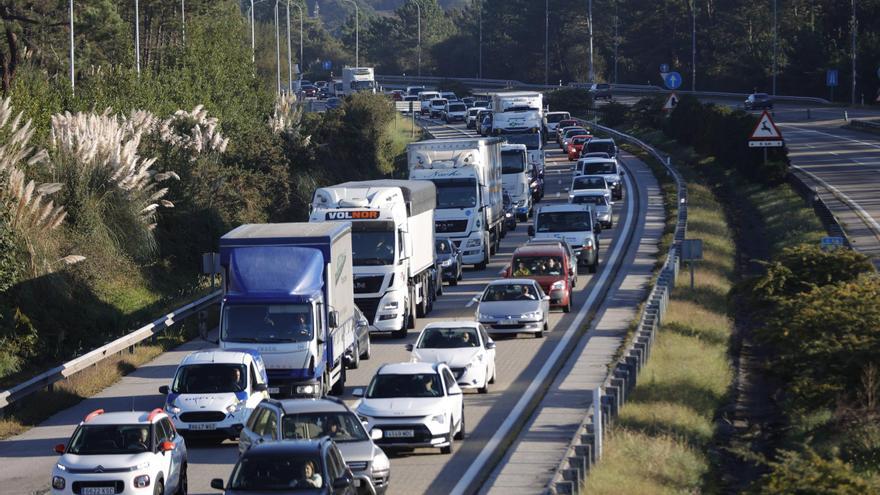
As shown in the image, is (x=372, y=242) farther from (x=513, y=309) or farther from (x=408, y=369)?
(x=408, y=369)

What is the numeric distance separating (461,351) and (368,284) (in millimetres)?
6969

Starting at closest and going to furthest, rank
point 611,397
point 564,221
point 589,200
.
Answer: point 611,397 → point 564,221 → point 589,200

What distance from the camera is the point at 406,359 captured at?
3394 centimetres

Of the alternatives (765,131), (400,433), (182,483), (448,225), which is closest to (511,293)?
(765,131)

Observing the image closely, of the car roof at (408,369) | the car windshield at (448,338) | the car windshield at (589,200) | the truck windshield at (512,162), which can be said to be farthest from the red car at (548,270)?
the truck windshield at (512,162)

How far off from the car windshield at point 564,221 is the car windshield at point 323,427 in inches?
1120

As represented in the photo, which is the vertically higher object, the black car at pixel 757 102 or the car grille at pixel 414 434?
the black car at pixel 757 102

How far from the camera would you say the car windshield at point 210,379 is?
25000mm

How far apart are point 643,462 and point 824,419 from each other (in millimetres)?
5731

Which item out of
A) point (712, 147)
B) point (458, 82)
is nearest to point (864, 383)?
point (712, 147)

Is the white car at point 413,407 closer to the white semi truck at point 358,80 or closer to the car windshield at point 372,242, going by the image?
the car windshield at point 372,242

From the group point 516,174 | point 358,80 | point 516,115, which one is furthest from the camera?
point 358,80

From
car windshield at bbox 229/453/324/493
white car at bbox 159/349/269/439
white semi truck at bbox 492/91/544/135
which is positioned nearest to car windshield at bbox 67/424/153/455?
car windshield at bbox 229/453/324/493

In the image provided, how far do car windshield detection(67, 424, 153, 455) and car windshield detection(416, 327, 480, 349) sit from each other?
10.4m
